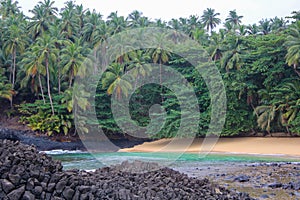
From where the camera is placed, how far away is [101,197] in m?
8.10

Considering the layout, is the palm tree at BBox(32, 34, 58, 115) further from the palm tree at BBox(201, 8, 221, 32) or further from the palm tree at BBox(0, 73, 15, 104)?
the palm tree at BBox(201, 8, 221, 32)

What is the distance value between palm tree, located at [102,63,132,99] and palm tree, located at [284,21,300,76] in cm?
1772

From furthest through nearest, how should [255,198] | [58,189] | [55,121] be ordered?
[55,121]
[255,198]
[58,189]

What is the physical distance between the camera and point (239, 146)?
35250 millimetres

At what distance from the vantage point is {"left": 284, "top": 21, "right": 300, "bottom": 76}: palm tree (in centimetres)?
3200

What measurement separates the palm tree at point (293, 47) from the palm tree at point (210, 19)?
30.6 metres

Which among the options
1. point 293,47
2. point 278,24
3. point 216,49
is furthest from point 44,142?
point 278,24

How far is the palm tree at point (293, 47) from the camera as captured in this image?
32000 mm

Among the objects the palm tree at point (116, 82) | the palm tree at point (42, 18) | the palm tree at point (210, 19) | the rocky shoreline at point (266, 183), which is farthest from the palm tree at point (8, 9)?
the rocky shoreline at point (266, 183)

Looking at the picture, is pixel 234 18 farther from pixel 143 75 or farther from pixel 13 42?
pixel 13 42

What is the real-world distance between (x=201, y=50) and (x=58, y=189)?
37.0 meters

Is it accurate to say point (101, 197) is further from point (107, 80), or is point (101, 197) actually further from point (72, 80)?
point (72, 80)

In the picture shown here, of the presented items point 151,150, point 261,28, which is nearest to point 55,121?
point 151,150

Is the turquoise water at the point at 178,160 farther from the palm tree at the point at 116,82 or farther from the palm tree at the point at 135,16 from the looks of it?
the palm tree at the point at 135,16
